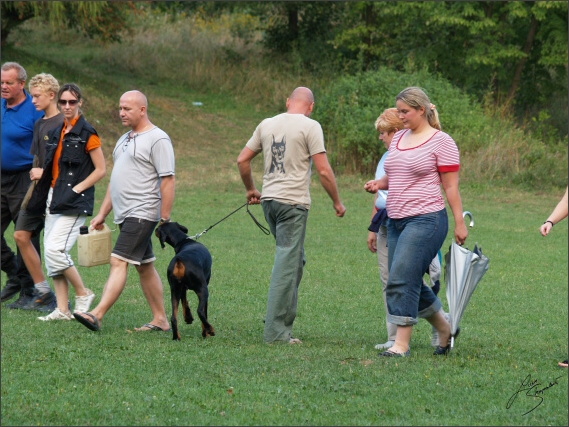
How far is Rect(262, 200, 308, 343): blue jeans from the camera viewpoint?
7.54 metres

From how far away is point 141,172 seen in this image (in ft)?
25.0

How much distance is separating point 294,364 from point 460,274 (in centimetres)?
143

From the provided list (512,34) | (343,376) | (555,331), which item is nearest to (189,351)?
(343,376)

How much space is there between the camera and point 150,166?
764 cm

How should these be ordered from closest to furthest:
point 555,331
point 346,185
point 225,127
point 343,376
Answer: point 343,376, point 555,331, point 346,185, point 225,127

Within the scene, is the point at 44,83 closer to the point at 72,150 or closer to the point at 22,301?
the point at 72,150

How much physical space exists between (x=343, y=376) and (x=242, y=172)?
2.30 m

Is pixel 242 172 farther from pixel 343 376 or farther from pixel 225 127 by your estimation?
pixel 225 127

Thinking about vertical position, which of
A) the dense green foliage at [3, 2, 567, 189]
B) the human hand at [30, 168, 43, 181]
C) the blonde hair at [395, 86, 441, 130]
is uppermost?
the blonde hair at [395, 86, 441, 130]

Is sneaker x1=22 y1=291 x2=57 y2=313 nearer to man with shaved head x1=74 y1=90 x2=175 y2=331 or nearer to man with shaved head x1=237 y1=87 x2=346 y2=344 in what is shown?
man with shaved head x1=74 y1=90 x2=175 y2=331

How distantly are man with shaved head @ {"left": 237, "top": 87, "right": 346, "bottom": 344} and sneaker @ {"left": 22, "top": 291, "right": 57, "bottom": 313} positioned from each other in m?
2.59

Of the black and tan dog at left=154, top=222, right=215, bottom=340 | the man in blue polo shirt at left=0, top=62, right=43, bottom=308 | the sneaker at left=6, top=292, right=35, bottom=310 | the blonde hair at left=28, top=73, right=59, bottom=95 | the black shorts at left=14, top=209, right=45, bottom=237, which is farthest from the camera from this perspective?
the sneaker at left=6, top=292, right=35, bottom=310

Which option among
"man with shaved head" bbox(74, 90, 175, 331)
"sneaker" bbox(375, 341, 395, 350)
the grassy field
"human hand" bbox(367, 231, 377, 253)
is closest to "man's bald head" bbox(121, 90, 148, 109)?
"man with shaved head" bbox(74, 90, 175, 331)

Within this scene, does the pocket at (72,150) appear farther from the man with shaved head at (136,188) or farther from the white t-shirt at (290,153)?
the white t-shirt at (290,153)
